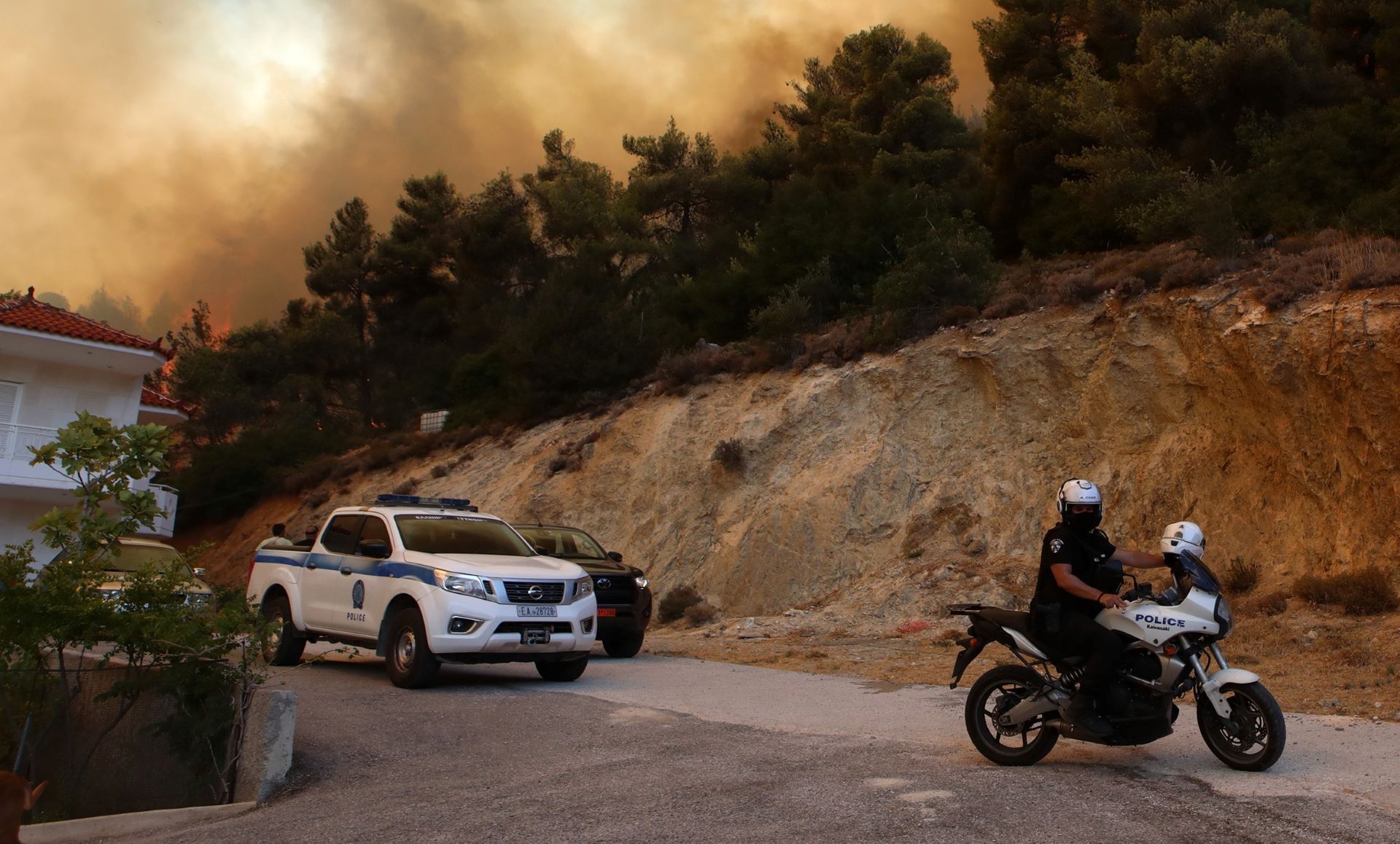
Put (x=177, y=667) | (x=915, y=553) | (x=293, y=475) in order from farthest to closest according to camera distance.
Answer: (x=293, y=475) < (x=915, y=553) < (x=177, y=667)

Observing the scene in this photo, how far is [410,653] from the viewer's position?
1143 centimetres

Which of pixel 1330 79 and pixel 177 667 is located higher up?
pixel 1330 79

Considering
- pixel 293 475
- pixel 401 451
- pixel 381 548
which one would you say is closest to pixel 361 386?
pixel 293 475

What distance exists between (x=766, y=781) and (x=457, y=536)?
6.75 meters

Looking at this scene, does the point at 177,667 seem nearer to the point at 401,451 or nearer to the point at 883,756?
the point at 883,756

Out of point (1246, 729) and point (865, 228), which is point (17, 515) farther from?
point (1246, 729)

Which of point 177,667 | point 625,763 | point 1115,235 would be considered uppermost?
point 1115,235

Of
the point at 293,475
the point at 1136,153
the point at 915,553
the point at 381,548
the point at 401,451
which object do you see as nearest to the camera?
the point at 381,548

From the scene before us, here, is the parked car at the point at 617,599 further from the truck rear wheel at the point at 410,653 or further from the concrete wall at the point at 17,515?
the concrete wall at the point at 17,515

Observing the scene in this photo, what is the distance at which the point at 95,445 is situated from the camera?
25.7 feet

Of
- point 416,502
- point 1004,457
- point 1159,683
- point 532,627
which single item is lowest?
point 1159,683

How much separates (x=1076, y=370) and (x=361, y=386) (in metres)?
39.3

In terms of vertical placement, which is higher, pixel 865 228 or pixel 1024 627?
pixel 865 228

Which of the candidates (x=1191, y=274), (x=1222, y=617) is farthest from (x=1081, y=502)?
(x=1191, y=274)
